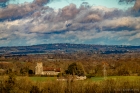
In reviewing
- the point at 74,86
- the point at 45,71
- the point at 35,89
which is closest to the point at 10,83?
the point at 35,89

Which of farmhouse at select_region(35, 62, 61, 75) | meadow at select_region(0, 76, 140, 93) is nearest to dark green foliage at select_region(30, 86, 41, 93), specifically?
meadow at select_region(0, 76, 140, 93)

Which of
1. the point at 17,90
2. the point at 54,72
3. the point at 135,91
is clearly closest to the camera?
the point at 17,90

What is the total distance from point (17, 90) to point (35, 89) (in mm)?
5580

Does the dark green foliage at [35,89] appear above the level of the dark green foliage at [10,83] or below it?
below

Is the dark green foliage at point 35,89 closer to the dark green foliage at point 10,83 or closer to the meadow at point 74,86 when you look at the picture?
the meadow at point 74,86

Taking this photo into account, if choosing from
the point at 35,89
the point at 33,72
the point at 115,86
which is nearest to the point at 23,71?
the point at 33,72

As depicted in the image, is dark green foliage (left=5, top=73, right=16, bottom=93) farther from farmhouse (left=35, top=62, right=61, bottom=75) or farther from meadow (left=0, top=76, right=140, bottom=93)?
farmhouse (left=35, top=62, right=61, bottom=75)

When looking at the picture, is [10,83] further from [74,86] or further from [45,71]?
[45,71]

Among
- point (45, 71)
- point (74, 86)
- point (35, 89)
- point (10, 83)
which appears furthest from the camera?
point (45, 71)

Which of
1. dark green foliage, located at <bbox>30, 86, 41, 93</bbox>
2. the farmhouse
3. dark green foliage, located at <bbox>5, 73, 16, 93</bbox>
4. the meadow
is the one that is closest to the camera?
dark green foliage, located at <bbox>5, 73, 16, 93</bbox>

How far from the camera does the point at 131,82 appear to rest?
51.7 meters

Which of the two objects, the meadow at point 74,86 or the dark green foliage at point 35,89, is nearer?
the meadow at point 74,86

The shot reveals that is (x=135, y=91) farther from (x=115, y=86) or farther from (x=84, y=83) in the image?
(x=84, y=83)

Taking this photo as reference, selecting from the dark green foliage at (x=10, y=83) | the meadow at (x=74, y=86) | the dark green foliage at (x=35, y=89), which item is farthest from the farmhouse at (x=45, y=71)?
the dark green foliage at (x=10, y=83)
